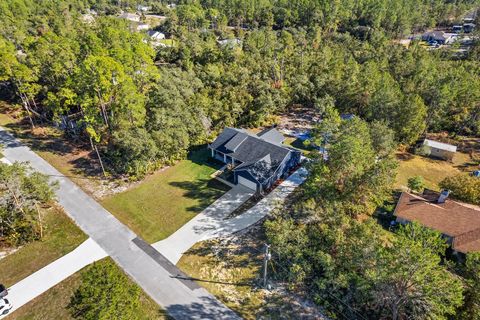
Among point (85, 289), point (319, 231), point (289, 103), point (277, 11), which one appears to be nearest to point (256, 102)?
point (289, 103)

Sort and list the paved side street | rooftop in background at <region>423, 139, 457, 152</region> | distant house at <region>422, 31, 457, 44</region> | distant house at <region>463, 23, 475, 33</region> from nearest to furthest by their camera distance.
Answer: the paved side street < rooftop in background at <region>423, 139, 457, 152</region> < distant house at <region>422, 31, 457, 44</region> < distant house at <region>463, 23, 475, 33</region>

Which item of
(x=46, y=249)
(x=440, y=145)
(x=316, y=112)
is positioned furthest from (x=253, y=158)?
(x=440, y=145)

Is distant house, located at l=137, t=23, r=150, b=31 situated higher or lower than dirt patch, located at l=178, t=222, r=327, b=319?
higher

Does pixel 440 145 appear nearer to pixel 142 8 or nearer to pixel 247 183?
pixel 247 183

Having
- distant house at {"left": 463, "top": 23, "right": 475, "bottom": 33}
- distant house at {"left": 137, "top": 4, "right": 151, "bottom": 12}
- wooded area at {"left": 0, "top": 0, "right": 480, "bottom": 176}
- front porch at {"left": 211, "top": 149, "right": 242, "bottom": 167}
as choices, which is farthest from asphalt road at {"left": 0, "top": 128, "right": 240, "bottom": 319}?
distant house at {"left": 137, "top": 4, "right": 151, "bottom": 12}

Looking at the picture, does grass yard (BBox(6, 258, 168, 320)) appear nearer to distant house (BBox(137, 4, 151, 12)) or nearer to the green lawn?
the green lawn

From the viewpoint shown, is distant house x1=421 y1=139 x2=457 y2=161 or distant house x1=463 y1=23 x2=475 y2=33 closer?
distant house x1=421 y1=139 x2=457 y2=161

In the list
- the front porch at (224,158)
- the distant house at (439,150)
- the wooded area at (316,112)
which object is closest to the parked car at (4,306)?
the wooded area at (316,112)

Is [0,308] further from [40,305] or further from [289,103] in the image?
[289,103]
